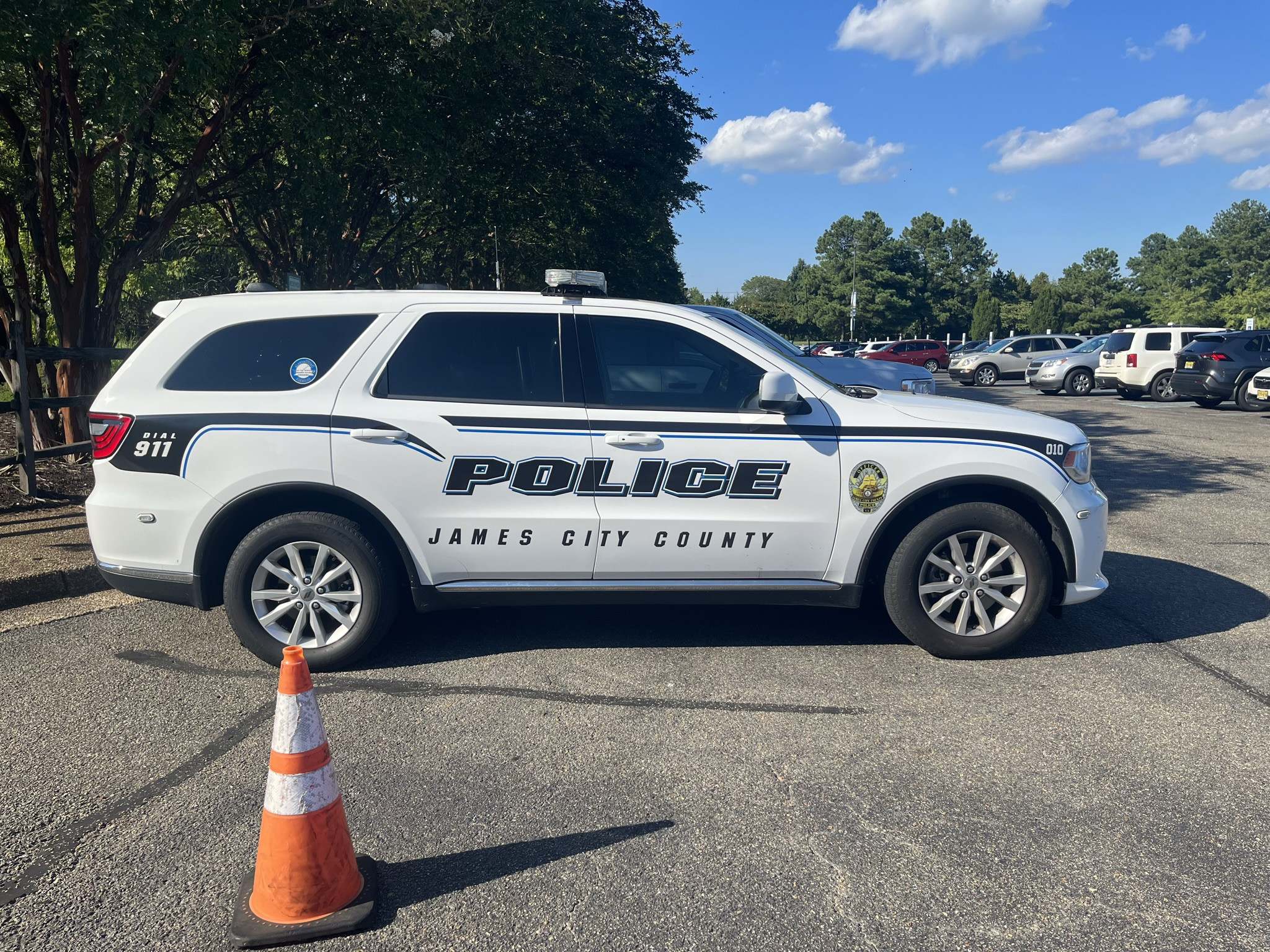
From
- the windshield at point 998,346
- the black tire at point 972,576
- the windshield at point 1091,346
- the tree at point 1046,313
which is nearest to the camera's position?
the black tire at point 972,576

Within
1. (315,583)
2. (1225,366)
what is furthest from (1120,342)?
(315,583)

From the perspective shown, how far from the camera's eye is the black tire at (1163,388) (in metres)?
21.6

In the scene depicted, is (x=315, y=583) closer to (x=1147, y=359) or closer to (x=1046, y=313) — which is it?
(x=1147, y=359)

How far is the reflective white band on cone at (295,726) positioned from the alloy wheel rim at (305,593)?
1887 mm

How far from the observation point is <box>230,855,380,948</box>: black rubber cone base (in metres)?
2.54

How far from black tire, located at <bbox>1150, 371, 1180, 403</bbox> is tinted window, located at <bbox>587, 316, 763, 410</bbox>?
2042cm

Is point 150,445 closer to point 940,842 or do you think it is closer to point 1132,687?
point 940,842

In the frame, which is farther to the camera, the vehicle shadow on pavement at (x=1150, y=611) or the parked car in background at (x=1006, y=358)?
the parked car in background at (x=1006, y=358)

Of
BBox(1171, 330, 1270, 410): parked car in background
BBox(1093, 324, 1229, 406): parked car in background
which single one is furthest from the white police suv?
BBox(1093, 324, 1229, 406): parked car in background

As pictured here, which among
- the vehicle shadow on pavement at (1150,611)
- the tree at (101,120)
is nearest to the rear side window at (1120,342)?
the vehicle shadow on pavement at (1150,611)

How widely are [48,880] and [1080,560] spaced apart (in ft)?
14.8

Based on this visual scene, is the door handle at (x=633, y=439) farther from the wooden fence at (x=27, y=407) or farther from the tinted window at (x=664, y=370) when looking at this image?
the wooden fence at (x=27, y=407)

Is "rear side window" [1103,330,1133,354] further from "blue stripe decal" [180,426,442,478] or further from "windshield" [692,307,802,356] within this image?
"blue stripe decal" [180,426,442,478]

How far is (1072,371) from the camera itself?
81.3ft
